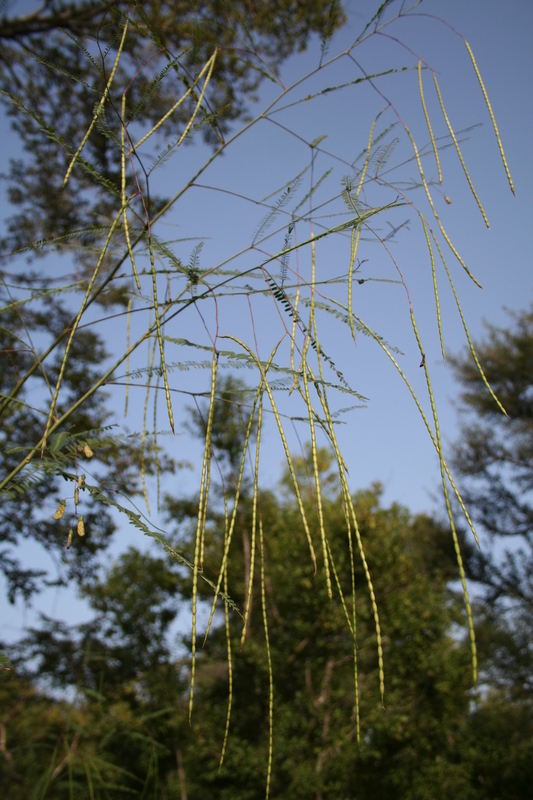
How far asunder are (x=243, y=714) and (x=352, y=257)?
20.0 feet

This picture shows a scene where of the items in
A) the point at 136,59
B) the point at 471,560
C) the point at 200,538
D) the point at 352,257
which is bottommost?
the point at 200,538

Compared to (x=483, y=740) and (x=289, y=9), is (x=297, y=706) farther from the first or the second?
(x=289, y=9)

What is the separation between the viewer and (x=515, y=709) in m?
6.37

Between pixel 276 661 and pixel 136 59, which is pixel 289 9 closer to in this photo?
pixel 136 59

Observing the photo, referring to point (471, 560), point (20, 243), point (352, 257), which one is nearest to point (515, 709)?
point (471, 560)

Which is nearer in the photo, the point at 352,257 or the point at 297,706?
the point at 352,257

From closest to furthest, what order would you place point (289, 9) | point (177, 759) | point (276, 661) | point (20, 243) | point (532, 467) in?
point (289, 9)
point (20, 243)
point (276, 661)
point (177, 759)
point (532, 467)

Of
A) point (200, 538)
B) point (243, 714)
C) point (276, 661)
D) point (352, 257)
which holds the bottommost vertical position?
point (200, 538)

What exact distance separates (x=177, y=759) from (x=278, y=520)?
308cm

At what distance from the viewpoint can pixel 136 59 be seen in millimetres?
2805

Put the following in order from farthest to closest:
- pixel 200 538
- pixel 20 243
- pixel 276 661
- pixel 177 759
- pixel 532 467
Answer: pixel 532 467
pixel 177 759
pixel 276 661
pixel 20 243
pixel 200 538

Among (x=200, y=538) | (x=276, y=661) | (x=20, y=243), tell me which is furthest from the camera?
(x=276, y=661)

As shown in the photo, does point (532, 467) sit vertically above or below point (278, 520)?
above

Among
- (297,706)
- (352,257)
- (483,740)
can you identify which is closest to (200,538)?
(352,257)
